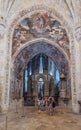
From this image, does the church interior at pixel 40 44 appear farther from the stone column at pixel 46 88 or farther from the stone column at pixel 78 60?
the stone column at pixel 46 88

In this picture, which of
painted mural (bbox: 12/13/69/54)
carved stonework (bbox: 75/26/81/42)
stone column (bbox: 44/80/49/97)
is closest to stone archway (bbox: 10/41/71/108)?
painted mural (bbox: 12/13/69/54)

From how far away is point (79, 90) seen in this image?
1161cm

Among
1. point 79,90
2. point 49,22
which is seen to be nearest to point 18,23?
point 49,22

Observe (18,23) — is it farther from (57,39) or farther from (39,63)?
(39,63)

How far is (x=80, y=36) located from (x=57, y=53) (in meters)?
4.01

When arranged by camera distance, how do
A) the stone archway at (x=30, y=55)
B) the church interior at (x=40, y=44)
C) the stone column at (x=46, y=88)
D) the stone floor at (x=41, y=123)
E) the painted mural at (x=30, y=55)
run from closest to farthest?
the stone floor at (x=41, y=123), the church interior at (x=40, y=44), the stone archway at (x=30, y=55), the painted mural at (x=30, y=55), the stone column at (x=46, y=88)

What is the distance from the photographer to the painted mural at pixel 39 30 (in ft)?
43.6

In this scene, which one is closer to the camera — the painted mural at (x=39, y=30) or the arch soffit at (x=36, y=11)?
the arch soffit at (x=36, y=11)

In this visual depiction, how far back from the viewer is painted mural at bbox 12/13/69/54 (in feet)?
43.6

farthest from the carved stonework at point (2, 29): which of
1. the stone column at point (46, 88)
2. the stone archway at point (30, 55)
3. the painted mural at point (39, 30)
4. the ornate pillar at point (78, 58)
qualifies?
the stone column at point (46, 88)

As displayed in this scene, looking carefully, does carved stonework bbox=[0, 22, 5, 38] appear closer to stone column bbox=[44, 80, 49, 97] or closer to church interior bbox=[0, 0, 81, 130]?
church interior bbox=[0, 0, 81, 130]

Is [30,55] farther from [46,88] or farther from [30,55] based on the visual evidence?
[46,88]

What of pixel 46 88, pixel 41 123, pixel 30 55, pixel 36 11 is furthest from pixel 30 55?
pixel 41 123

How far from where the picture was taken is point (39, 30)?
45.3 ft
